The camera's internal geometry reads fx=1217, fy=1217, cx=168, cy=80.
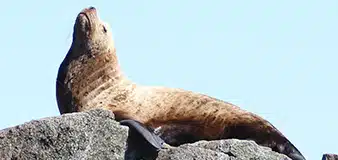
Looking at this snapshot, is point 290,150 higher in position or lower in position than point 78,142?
lower

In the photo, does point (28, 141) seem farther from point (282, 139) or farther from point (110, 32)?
point (110, 32)

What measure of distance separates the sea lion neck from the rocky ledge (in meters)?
3.50

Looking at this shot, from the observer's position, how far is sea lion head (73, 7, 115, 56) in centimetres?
1294

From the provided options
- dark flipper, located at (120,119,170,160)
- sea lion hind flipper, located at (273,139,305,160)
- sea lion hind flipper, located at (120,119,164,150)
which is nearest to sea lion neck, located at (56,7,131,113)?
sea lion hind flipper, located at (273,139,305,160)

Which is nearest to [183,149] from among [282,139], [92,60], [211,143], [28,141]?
[211,143]

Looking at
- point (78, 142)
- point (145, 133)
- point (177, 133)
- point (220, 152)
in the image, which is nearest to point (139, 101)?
point (177, 133)

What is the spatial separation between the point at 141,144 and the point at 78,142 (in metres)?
1.08

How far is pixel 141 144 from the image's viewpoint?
9.59m

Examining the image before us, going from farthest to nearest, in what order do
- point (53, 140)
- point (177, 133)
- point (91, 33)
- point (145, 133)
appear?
point (91, 33) → point (177, 133) → point (145, 133) → point (53, 140)

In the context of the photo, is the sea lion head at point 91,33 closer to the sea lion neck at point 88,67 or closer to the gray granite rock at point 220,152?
the sea lion neck at point 88,67

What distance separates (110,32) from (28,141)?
4.87m

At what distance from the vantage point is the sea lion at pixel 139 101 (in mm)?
12078

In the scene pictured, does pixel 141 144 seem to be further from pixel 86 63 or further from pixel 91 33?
pixel 91 33

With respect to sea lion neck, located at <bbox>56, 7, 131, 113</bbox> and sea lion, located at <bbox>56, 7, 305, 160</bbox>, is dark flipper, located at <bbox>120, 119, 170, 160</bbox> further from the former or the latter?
sea lion neck, located at <bbox>56, 7, 131, 113</bbox>
